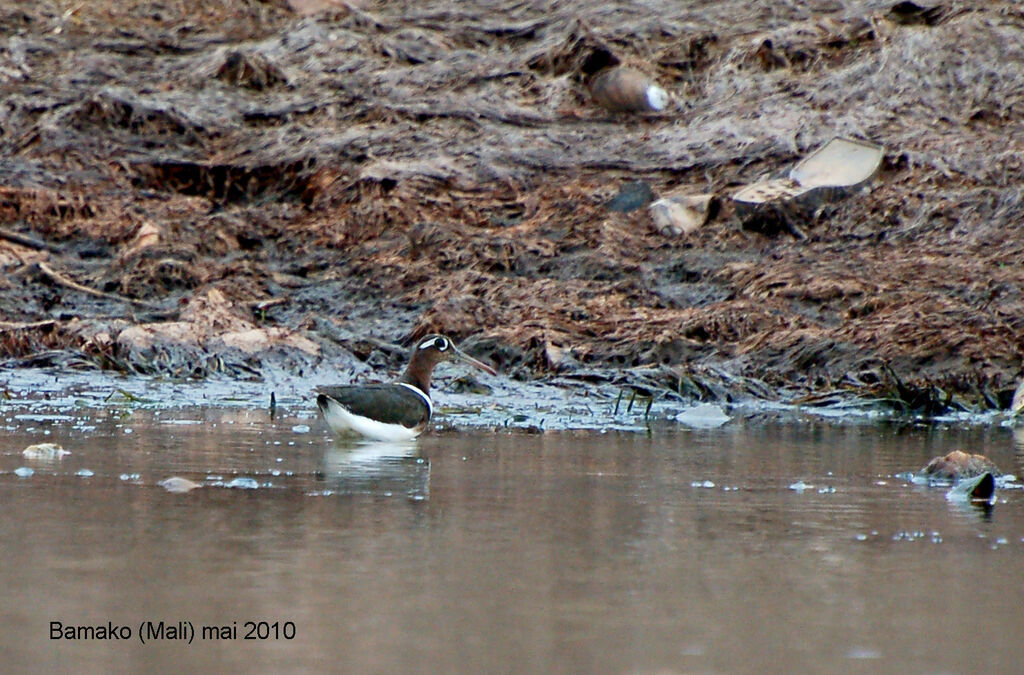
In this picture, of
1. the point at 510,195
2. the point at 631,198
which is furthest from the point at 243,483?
the point at 510,195

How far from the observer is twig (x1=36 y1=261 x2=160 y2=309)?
13.6 m

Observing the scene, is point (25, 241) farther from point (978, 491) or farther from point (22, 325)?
point (978, 491)

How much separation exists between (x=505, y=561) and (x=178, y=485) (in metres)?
1.96

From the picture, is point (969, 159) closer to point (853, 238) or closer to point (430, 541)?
point (853, 238)

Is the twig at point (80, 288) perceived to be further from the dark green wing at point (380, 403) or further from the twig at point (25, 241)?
the dark green wing at point (380, 403)

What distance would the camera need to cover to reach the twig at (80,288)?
13648mm

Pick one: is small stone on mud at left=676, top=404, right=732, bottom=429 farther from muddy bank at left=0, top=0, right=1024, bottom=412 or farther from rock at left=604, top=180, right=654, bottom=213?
rock at left=604, top=180, right=654, bottom=213

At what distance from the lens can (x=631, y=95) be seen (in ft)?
54.7

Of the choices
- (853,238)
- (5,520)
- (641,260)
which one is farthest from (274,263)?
(5,520)

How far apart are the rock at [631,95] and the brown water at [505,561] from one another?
8.76 m

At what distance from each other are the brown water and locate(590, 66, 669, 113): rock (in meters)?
8.76

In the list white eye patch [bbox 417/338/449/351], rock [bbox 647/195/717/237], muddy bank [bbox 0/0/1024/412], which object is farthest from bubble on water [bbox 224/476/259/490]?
rock [bbox 647/195/717/237]

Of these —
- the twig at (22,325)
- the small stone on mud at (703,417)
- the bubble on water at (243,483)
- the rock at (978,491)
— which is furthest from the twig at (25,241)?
the rock at (978,491)

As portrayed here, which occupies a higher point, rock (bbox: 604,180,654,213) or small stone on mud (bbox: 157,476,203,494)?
rock (bbox: 604,180,654,213)
